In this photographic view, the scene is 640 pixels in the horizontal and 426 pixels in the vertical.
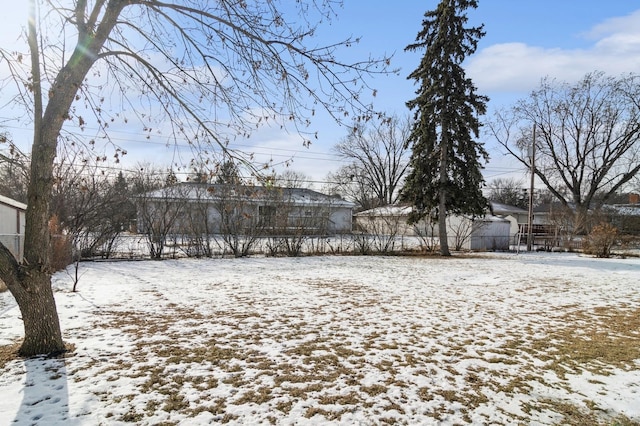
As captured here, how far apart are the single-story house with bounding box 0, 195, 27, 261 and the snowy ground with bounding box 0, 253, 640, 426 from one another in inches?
62.7

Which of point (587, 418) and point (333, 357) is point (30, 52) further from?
point (587, 418)

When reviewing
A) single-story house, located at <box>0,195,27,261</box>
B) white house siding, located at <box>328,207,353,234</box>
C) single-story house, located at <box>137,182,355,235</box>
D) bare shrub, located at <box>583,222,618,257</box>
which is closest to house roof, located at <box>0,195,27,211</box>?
single-story house, located at <box>0,195,27,261</box>

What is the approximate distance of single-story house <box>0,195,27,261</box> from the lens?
9.10 metres

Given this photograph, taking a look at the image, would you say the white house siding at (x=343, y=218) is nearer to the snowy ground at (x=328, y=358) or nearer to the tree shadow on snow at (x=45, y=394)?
the snowy ground at (x=328, y=358)

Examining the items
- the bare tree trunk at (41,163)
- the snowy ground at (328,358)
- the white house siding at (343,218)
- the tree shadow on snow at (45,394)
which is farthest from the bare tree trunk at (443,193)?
the tree shadow on snow at (45,394)

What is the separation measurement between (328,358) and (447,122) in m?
17.0

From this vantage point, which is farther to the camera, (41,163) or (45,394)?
(41,163)

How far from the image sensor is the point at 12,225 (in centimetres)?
1030

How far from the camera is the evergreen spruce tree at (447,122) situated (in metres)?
18.6

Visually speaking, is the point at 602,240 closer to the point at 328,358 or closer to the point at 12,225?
the point at 328,358

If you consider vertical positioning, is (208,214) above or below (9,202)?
below

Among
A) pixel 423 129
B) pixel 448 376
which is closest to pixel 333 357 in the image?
pixel 448 376

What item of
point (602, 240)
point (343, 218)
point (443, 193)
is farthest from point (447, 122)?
point (343, 218)

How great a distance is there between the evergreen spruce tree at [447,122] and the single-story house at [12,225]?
16232 mm
